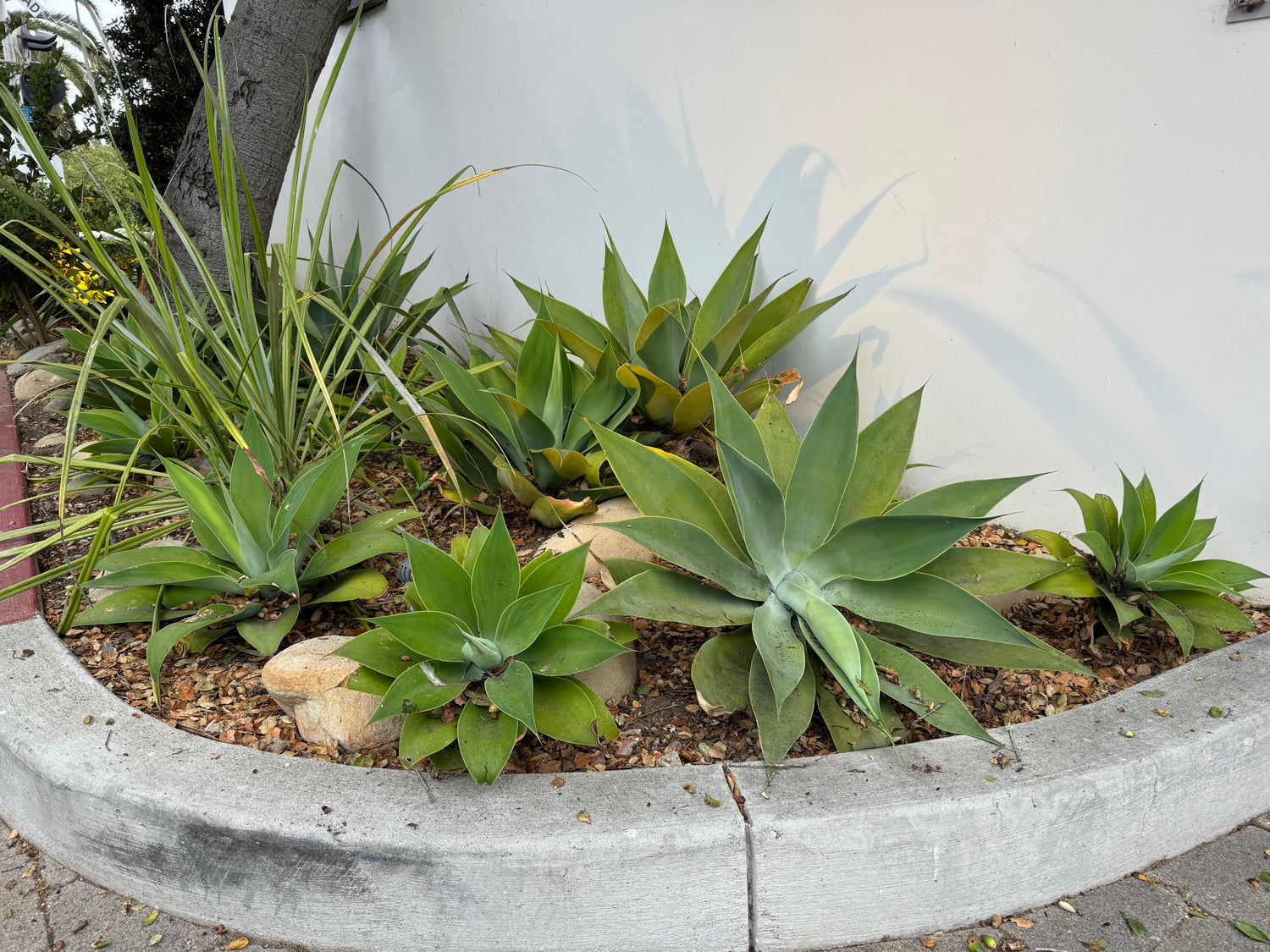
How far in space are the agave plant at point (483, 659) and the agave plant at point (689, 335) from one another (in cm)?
89

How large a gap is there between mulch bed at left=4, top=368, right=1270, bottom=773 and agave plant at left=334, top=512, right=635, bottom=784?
13 cm

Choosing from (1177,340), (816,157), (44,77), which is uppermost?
(44,77)

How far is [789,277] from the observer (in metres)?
2.45

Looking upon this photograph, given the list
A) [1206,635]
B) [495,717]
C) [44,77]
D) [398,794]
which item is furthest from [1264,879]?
[44,77]

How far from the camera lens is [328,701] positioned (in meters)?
1.43

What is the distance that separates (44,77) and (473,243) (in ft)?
9.16

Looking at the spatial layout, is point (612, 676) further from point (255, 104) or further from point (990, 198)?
point (255, 104)

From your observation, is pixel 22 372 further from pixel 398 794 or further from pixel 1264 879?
pixel 1264 879

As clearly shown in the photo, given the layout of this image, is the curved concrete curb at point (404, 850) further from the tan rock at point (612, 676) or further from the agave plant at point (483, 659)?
the tan rock at point (612, 676)

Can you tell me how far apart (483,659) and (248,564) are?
61 centimetres

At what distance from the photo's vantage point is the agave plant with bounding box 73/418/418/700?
5.13 feet

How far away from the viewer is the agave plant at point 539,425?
2.01 meters

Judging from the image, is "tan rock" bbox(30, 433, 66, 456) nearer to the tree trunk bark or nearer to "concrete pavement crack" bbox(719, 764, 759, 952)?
the tree trunk bark

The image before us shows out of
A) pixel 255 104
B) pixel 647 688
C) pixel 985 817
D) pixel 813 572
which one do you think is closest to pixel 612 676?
pixel 647 688
